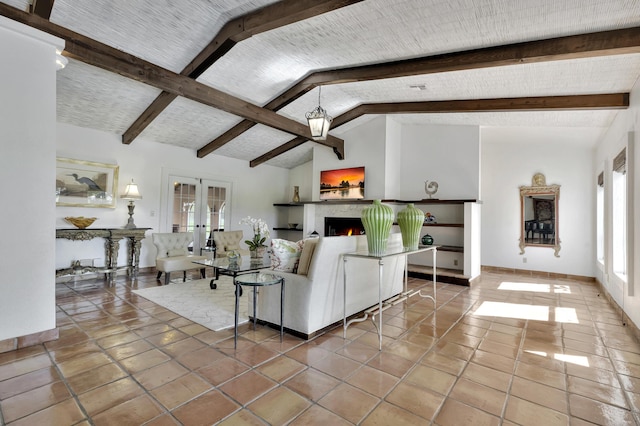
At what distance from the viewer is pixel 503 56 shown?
3.21 meters

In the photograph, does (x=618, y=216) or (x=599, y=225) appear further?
(x=599, y=225)

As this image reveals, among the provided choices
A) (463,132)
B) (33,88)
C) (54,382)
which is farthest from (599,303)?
(33,88)

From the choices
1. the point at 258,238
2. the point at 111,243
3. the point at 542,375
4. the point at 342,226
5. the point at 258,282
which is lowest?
the point at 542,375

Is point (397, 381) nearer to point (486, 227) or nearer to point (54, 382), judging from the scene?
point (54, 382)

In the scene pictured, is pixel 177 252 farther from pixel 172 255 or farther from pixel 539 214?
pixel 539 214

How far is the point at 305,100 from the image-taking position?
5.52 metres

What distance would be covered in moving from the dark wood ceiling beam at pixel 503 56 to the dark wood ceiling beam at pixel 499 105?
131 cm

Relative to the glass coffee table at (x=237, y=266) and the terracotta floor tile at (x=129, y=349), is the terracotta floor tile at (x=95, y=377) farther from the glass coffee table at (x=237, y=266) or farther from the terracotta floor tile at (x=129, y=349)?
the glass coffee table at (x=237, y=266)

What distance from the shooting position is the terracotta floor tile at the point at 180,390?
6.32 ft

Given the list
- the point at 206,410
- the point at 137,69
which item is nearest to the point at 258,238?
the point at 137,69

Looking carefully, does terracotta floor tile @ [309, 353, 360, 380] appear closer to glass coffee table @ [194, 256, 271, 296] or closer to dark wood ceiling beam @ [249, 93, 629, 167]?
glass coffee table @ [194, 256, 271, 296]

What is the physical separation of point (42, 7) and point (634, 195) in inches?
241

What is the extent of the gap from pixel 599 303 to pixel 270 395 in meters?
4.95

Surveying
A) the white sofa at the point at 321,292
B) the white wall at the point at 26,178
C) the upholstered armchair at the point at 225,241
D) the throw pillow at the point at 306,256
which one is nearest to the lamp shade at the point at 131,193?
the upholstered armchair at the point at 225,241
